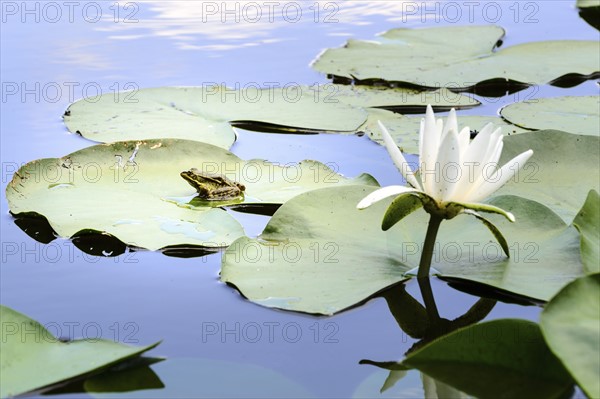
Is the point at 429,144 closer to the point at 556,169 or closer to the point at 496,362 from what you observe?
the point at 496,362

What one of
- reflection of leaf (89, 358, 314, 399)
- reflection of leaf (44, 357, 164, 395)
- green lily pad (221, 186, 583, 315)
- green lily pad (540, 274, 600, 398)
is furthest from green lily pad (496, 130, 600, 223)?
reflection of leaf (44, 357, 164, 395)

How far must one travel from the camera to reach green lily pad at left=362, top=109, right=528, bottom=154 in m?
2.74

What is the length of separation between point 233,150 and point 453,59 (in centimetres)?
131

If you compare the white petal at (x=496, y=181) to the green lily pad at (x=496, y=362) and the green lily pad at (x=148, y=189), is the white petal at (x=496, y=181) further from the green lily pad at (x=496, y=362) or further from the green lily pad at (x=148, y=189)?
the green lily pad at (x=148, y=189)

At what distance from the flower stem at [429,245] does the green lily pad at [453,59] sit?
1.61 meters

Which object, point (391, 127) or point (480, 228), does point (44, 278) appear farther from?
point (391, 127)

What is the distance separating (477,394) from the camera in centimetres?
144

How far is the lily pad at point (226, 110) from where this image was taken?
9.34ft

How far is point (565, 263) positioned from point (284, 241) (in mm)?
614

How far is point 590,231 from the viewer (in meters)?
1.80

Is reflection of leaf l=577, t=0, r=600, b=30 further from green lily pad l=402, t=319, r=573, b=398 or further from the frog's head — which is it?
green lily pad l=402, t=319, r=573, b=398

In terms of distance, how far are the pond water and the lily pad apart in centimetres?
8

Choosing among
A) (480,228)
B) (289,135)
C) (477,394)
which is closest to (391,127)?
(289,135)

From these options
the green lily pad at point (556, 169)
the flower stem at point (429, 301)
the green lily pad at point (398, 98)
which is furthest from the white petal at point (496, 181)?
the green lily pad at point (398, 98)
